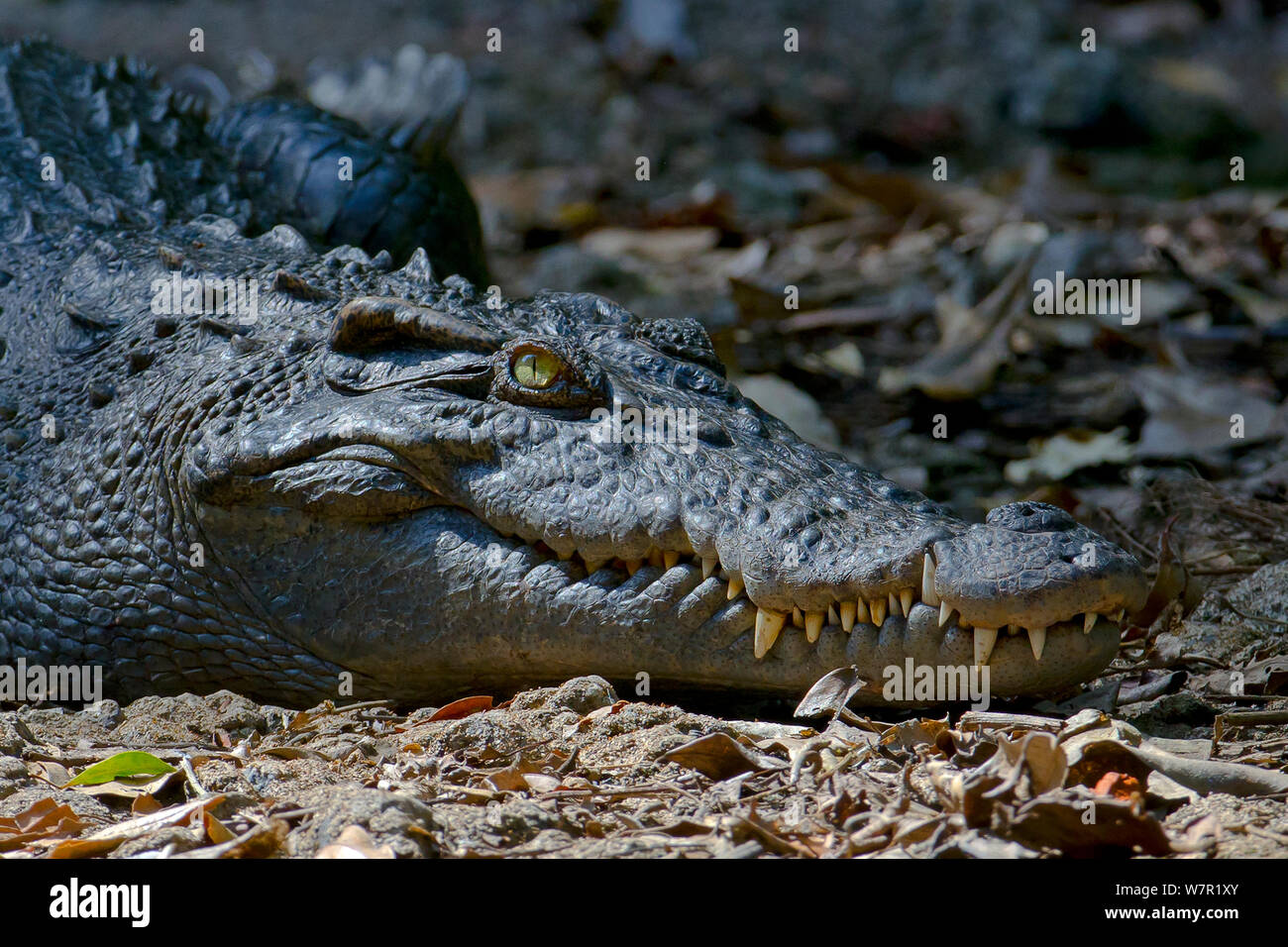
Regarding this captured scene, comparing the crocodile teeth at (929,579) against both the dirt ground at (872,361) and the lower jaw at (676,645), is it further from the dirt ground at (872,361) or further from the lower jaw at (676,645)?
the dirt ground at (872,361)

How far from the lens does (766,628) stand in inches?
111

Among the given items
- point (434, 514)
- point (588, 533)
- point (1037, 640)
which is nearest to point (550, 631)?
point (588, 533)

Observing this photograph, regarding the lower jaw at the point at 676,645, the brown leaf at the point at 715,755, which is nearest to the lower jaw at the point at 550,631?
the lower jaw at the point at 676,645

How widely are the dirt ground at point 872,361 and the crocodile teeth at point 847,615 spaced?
0.15m

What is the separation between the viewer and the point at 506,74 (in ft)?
38.1

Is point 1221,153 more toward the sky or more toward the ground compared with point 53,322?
more toward the sky

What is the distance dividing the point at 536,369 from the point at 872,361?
3.20m

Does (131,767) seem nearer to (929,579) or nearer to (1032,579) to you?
(929,579)

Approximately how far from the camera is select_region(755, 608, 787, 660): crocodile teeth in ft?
9.21

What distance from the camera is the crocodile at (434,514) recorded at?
272 cm
